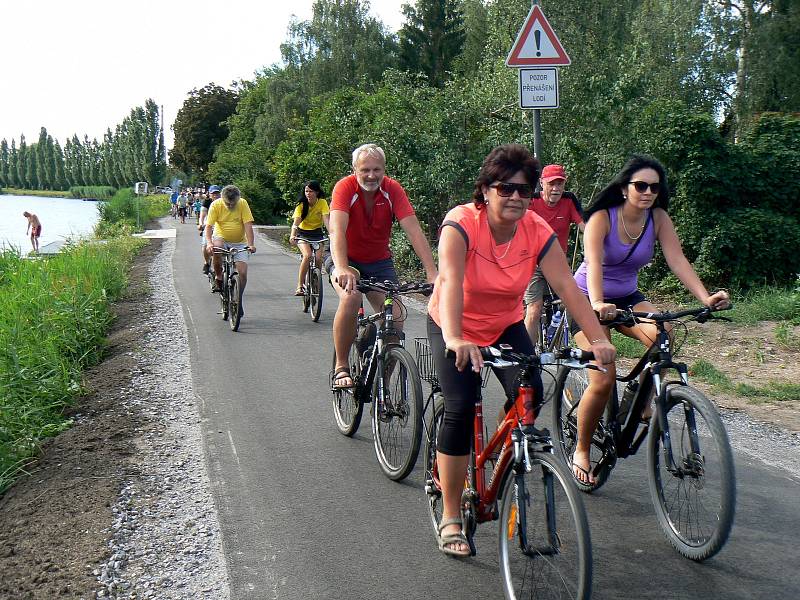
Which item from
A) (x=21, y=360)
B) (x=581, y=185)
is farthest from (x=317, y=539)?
(x=581, y=185)

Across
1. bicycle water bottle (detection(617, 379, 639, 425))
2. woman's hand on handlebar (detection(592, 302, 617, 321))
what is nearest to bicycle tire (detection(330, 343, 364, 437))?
bicycle water bottle (detection(617, 379, 639, 425))

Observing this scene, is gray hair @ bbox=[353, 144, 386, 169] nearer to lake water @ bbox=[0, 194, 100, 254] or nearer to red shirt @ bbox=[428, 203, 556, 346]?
red shirt @ bbox=[428, 203, 556, 346]

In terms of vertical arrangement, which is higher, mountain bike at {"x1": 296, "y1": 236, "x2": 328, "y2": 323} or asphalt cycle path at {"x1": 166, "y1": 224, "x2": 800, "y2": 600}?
mountain bike at {"x1": 296, "y1": 236, "x2": 328, "y2": 323}

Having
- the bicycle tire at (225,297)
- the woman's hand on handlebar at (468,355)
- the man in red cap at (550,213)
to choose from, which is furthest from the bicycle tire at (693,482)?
the bicycle tire at (225,297)

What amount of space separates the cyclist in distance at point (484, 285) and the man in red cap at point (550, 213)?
371 cm

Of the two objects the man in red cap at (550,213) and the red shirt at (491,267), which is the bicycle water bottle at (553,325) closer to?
the man in red cap at (550,213)

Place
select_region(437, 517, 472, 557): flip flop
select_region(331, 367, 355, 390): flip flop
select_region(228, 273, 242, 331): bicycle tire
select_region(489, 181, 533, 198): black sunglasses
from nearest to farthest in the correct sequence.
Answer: select_region(489, 181, 533, 198): black sunglasses < select_region(437, 517, 472, 557): flip flop < select_region(331, 367, 355, 390): flip flop < select_region(228, 273, 242, 331): bicycle tire

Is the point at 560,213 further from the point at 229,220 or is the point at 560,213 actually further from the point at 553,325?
the point at 229,220

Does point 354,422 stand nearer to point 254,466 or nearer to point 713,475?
point 254,466

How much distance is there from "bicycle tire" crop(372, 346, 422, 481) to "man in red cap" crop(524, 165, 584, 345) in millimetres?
2522

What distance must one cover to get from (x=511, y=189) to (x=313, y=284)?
864cm

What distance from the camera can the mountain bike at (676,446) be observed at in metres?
3.67

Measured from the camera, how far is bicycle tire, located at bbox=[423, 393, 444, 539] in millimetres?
4090

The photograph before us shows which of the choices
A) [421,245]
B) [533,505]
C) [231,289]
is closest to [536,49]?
[421,245]
